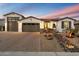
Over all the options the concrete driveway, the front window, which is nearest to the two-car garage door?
the concrete driveway

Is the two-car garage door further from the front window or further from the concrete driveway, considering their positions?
the front window

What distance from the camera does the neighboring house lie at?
7.29 m

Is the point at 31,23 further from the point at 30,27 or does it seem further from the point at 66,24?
the point at 66,24

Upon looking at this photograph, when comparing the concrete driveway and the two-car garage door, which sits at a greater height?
the two-car garage door

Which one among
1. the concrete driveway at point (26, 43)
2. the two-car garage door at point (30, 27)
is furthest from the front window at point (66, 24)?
the two-car garage door at point (30, 27)

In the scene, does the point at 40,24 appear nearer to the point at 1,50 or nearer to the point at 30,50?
the point at 30,50

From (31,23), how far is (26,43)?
60 cm

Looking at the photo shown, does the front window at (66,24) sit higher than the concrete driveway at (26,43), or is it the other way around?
the front window at (66,24)

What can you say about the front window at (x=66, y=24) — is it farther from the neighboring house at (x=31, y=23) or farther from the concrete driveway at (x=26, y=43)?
the concrete driveway at (x=26, y=43)

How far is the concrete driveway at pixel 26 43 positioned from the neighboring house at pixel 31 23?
0.16 metres

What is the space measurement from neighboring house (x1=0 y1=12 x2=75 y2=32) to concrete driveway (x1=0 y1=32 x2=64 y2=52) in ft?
0.51

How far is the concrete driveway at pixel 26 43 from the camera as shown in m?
7.31

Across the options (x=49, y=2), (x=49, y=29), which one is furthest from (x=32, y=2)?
(x=49, y=29)

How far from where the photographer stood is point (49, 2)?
23.6 feet
